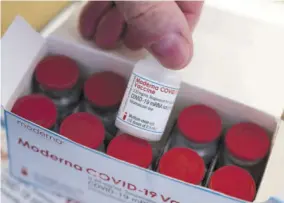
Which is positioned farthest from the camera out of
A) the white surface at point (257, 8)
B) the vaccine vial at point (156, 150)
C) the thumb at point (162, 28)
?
the white surface at point (257, 8)

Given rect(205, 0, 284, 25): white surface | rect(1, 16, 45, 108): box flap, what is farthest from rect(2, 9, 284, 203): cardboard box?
rect(205, 0, 284, 25): white surface

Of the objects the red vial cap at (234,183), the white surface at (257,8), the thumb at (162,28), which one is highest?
the thumb at (162,28)

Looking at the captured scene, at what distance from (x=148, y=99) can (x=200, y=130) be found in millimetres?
72

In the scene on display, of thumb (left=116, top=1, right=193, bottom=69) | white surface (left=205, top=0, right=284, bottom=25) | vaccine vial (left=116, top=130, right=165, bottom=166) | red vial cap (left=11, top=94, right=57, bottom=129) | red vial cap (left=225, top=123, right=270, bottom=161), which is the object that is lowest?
vaccine vial (left=116, top=130, right=165, bottom=166)

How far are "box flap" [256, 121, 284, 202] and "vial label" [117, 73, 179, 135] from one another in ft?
0.36

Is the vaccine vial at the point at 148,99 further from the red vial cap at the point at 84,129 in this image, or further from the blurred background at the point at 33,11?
the blurred background at the point at 33,11

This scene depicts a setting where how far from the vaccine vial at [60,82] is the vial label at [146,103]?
89 millimetres

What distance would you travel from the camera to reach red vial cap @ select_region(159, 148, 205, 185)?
0.44 meters

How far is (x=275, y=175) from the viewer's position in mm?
429

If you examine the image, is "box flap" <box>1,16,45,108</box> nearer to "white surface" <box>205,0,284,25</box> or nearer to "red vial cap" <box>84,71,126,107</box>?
"red vial cap" <box>84,71,126,107</box>

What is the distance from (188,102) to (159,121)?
0.25 feet

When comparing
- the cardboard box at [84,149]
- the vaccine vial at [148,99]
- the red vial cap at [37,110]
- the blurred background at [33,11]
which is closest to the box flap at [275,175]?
the cardboard box at [84,149]

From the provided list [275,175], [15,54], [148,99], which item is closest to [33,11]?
[15,54]

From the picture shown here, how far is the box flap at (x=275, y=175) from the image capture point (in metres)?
0.42
